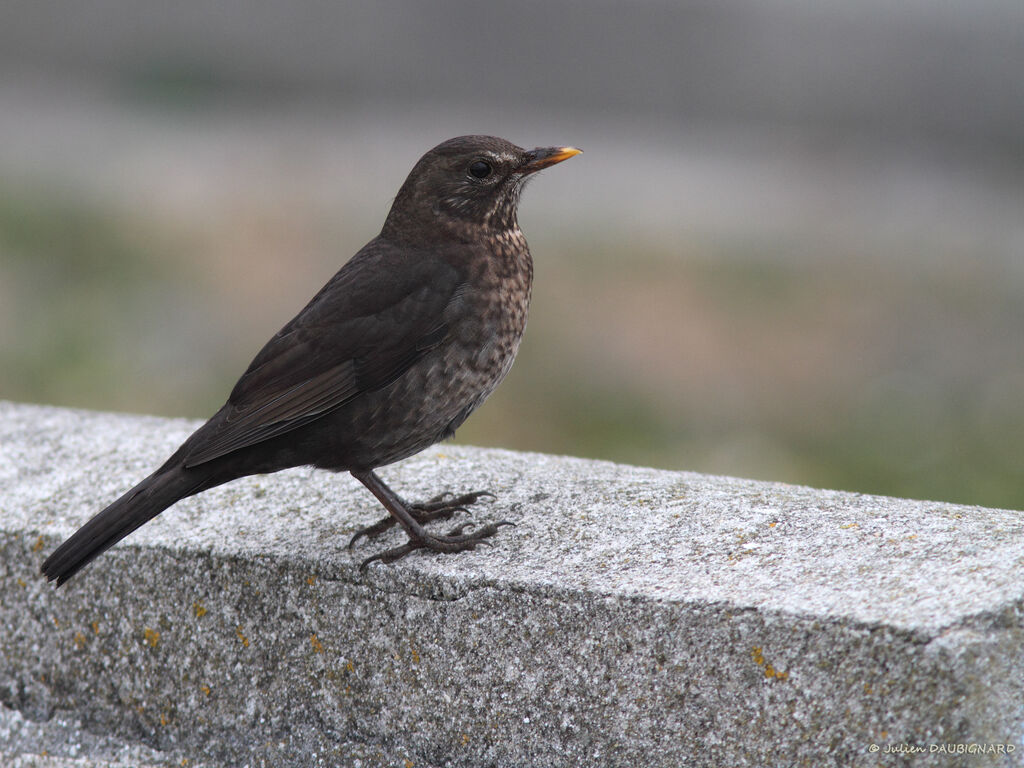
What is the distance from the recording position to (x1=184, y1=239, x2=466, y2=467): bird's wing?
3.02 meters

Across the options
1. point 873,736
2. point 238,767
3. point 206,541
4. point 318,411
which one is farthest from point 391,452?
point 873,736

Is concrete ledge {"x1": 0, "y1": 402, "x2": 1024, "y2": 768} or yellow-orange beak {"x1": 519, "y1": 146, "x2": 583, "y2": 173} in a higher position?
yellow-orange beak {"x1": 519, "y1": 146, "x2": 583, "y2": 173}

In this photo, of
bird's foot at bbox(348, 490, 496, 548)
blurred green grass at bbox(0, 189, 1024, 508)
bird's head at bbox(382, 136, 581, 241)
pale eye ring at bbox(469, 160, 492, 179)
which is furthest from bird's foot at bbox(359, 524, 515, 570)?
blurred green grass at bbox(0, 189, 1024, 508)

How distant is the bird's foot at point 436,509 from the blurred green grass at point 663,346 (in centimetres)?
233

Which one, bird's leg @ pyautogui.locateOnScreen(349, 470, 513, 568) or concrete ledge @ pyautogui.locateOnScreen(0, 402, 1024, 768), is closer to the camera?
concrete ledge @ pyautogui.locateOnScreen(0, 402, 1024, 768)

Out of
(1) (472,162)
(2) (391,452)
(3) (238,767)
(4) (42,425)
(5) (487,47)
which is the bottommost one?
(3) (238,767)

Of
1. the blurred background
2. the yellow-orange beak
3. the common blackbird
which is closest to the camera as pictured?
the common blackbird

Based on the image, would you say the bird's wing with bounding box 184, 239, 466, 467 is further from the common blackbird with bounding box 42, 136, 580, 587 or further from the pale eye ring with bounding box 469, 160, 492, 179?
the pale eye ring with bounding box 469, 160, 492, 179

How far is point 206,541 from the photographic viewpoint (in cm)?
294

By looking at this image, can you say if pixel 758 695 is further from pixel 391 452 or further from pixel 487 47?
pixel 487 47

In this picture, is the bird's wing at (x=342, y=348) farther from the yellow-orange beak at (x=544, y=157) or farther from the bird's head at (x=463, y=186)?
the yellow-orange beak at (x=544, y=157)

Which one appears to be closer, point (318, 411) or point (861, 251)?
point (318, 411)

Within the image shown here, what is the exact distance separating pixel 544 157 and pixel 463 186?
225mm

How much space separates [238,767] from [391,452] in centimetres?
79
